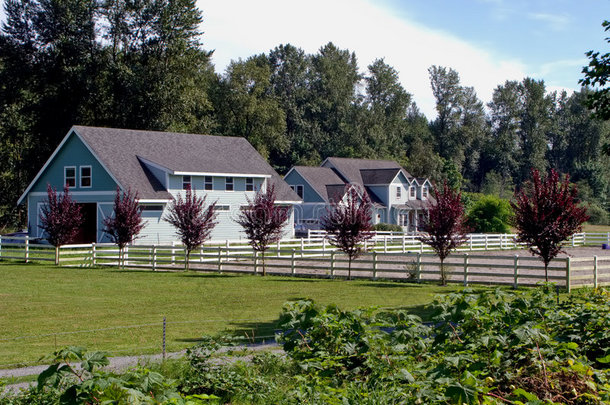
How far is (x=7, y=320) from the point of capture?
16641 mm

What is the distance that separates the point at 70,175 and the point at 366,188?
31.8 m

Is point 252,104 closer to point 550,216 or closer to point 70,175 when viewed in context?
point 70,175

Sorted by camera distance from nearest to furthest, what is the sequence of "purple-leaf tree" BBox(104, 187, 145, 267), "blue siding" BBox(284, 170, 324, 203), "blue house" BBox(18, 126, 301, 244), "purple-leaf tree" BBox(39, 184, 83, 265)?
"purple-leaf tree" BBox(104, 187, 145, 267), "purple-leaf tree" BBox(39, 184, 83, 265), "blue house" BBox(18, 126, 301, 244), "blue siding" BBox(284, 170, 324, 203)

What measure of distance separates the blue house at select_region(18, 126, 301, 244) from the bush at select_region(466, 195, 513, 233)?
18.6 meters

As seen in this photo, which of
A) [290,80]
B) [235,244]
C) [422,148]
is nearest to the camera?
[235,244]

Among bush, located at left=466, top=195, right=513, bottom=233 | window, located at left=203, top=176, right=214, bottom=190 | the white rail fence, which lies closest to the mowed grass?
the white rail fence

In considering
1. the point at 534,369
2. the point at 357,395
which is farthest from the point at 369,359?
the point at 534,369

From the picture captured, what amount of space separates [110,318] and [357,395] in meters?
11.5

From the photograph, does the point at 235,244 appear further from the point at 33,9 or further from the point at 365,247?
the point at 33,9

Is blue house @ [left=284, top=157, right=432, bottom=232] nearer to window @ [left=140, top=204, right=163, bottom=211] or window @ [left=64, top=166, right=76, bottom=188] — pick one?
window @ [left=140, top=204, right=163, bottom=211]

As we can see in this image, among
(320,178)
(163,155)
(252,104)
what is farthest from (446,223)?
(252,104)

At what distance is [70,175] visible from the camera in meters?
43.2

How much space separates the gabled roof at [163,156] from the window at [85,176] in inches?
55.8

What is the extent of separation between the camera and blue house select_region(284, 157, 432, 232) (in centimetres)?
6450
